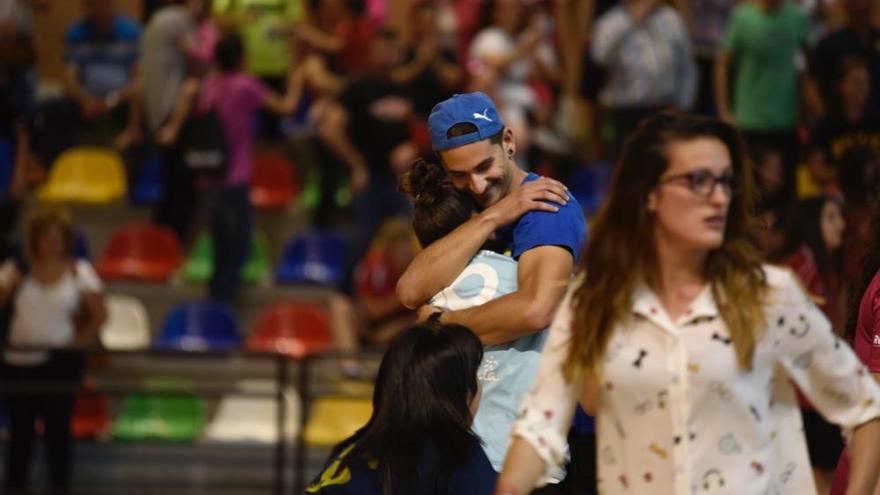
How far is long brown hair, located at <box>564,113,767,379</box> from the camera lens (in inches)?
159

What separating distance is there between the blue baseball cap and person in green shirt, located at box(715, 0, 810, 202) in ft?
25.4

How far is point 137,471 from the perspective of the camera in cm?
1238

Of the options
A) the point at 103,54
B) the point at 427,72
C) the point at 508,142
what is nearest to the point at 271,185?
the point at 427,72

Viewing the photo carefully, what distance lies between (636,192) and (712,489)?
0.68m

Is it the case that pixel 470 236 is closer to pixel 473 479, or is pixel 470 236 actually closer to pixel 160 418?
pixel 473 479

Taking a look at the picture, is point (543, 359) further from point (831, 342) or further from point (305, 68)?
point (305, 68)

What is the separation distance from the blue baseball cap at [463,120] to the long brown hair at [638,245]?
1.23 metres

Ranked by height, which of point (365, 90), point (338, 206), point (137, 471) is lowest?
point (137, 471)

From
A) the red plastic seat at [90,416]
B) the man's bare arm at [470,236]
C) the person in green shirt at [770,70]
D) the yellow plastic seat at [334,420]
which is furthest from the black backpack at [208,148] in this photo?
the man's bare arm at [470,236]

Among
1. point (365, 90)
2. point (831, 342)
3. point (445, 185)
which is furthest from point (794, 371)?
point (365, 90)

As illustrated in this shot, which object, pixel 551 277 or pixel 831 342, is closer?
pixel 831 342

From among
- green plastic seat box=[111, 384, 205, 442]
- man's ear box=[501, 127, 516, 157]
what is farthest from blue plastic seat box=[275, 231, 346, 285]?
man's ear box=[501, 127, 516, 157]

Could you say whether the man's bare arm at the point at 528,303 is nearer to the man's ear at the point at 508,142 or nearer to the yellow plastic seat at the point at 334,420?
the man's ear at the point at 508,142

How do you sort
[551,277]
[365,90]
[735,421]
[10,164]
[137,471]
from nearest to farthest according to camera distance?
[735,421], [551,277], [137,471], [365,90], [10,164]
